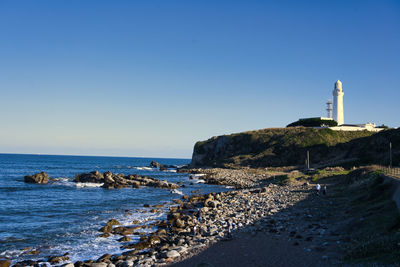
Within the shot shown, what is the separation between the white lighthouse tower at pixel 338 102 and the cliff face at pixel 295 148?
1613 cm

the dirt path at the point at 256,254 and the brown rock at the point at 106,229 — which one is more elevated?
the dirt path at the point at 256,254

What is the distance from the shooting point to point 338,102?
315 ft

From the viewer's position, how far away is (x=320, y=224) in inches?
727

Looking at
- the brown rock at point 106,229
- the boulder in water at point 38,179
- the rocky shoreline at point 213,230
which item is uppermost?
the rocky shoreline at point 213,230

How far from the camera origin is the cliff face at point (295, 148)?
58125 millimetres

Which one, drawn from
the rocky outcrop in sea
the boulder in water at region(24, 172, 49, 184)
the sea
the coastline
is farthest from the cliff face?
the boulder in water at region(24, 172, 49, 184)

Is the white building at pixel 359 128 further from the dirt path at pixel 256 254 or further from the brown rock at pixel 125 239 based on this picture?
the brown rock at pixel 125 239

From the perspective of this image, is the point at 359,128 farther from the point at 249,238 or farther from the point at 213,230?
the point at 249,238

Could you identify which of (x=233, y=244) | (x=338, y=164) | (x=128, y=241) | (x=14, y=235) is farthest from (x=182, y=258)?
(x=338, y=164)

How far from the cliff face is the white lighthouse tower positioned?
16131mm

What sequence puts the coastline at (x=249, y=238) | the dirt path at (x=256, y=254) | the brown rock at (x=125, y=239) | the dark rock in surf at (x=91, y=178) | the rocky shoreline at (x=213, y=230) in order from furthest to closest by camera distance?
the dark rock in surf at (x=91, y=178)
the brown rock at (x=125, y=239)
the rocky shoreline at (x=213, y=230)
the coastline at (x=249, y=238)
the dirt path at (x=256, y=254)

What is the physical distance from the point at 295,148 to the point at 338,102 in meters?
32.9

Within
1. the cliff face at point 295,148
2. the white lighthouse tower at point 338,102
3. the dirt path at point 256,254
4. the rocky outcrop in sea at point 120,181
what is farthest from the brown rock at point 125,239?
the white lighthouse tower at point 338,102

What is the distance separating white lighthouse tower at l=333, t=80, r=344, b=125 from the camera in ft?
315
